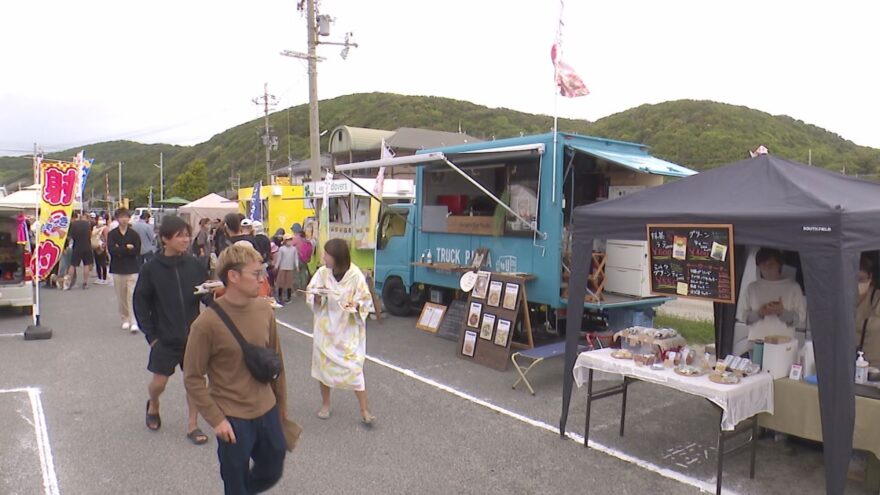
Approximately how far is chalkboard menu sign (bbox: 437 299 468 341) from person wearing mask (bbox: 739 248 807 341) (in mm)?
4116

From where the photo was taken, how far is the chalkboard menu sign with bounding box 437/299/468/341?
8447 millimetres

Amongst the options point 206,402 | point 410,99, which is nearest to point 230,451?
point 206,402

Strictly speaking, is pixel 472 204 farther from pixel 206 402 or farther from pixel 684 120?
pixel 684 120

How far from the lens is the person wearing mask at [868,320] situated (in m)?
4.48

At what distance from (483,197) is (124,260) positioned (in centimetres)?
517

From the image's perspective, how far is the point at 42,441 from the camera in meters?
4.68

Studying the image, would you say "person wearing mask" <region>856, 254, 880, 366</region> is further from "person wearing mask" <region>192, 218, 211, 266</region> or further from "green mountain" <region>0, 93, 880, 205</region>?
"green mountain" <region>0, 93, 880, 205</region>

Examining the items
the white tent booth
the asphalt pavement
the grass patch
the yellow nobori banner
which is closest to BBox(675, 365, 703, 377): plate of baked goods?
the asphalt pavement

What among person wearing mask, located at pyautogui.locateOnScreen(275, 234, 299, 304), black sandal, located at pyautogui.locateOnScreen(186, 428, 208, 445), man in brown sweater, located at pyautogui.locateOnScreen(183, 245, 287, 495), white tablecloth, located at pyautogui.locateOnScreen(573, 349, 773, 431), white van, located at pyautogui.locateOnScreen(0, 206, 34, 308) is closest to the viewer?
man in brown sweater, located at pyautogui.locateOnScreen(183, 245, 287, 495)

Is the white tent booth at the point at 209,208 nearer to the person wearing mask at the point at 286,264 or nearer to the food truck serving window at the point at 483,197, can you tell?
the person wearing mask at the point at 286,264

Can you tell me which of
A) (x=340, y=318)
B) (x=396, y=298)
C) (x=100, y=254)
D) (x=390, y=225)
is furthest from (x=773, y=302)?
(x=100, y=254)

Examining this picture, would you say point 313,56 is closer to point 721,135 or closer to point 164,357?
point 164,357

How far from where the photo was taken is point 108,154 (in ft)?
457

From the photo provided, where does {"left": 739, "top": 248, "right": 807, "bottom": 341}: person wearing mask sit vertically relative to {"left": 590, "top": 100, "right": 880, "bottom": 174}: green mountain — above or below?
below
